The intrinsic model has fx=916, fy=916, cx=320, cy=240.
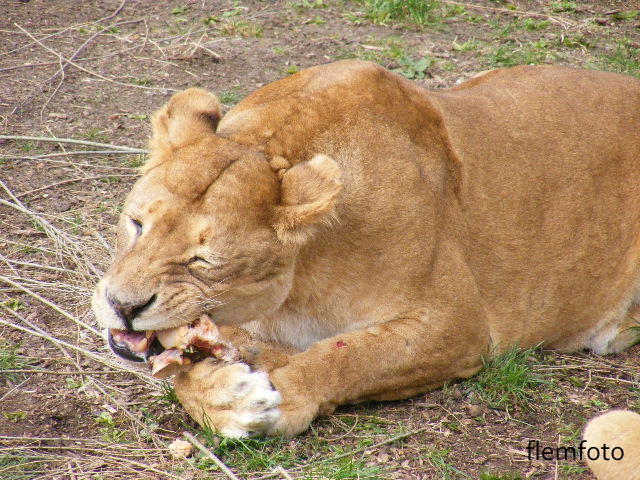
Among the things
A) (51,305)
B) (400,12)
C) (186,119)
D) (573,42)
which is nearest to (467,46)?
(400,12)

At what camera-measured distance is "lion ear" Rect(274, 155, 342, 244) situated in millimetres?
3434

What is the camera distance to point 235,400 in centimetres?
346

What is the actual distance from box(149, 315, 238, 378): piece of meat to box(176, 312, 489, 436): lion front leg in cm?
12

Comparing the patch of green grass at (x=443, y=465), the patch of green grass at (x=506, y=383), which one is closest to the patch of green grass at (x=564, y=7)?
the patch of green grass at (x=506, y=383)

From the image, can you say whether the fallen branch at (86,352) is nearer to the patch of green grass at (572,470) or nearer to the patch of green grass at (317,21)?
the patch of green grass at (572,470)

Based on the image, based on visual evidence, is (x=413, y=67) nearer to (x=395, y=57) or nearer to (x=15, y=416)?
(x=395, y=57)

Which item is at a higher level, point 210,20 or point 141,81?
point 210,20

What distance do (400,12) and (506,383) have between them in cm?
519

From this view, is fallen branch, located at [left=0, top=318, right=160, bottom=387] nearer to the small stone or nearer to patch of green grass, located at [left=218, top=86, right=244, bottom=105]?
the small stone

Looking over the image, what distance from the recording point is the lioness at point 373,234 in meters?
3.36

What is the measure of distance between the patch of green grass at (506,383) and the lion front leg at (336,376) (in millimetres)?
74

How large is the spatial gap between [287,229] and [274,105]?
2.22 ft

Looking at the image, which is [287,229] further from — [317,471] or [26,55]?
[26,55]

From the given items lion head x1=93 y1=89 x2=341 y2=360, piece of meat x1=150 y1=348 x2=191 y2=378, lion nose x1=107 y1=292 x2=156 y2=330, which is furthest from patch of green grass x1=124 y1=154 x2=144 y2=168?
lion nose x1=107 y1=292 x2=156 y2=330
